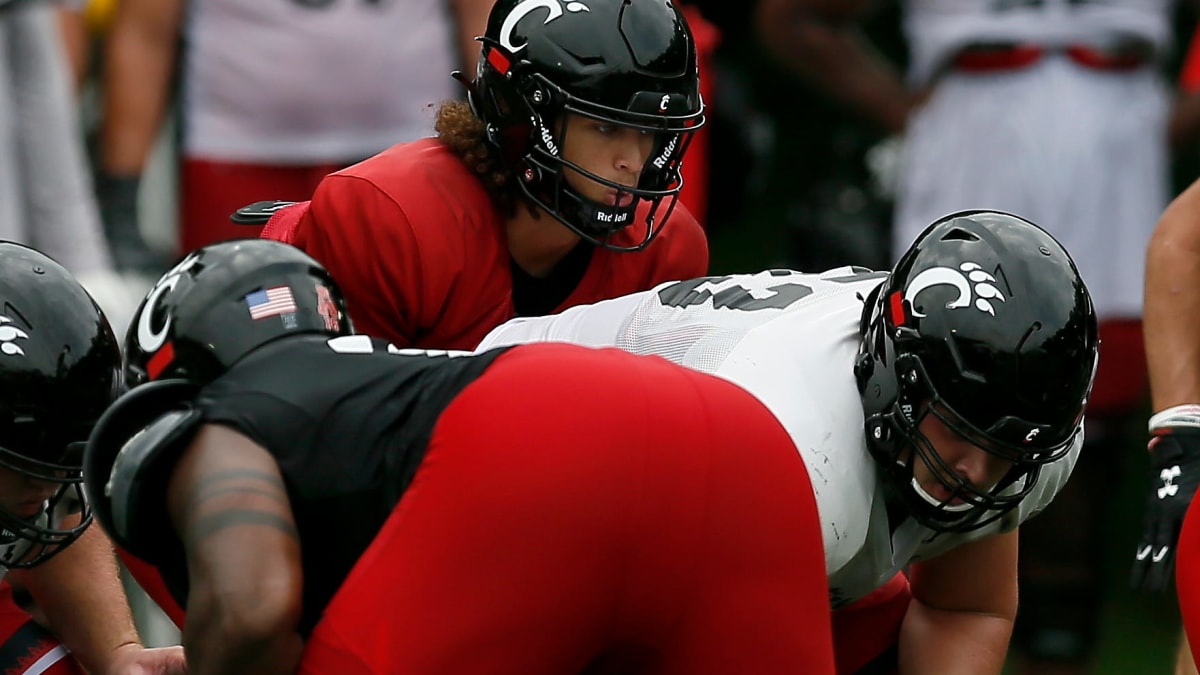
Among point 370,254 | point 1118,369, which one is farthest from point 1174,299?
point 370,254

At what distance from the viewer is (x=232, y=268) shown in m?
2.80

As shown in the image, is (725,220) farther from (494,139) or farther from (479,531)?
(479,531)

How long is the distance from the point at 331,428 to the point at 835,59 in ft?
11.0

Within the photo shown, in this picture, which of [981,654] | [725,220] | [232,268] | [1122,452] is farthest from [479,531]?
[725,220]

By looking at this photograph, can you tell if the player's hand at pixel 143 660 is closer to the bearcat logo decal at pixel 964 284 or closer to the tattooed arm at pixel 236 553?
the tattooed arm at pixel 236 553

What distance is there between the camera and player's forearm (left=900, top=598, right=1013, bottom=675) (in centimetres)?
341

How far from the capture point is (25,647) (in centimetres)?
335

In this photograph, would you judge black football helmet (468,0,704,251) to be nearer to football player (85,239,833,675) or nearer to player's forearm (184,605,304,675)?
football player (85,239,833,675)

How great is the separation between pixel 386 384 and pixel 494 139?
96 cm

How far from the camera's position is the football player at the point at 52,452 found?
3100 mm

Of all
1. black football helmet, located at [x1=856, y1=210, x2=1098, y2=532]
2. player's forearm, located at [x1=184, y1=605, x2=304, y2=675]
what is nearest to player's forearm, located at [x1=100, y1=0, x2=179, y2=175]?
black football helmet, located at [x1=856, y1=210, x2=1098, y2=532]

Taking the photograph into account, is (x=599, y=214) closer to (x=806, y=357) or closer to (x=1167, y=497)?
(x=806, y=357)

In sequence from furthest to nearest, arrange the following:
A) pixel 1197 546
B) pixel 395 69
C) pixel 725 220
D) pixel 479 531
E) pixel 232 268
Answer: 1. pixel 725 220
2. pixel 395 69
3. pixel 1197 546
4. pixel 232 268
5. pixel 479 531

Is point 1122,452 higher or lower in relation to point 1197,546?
lower
